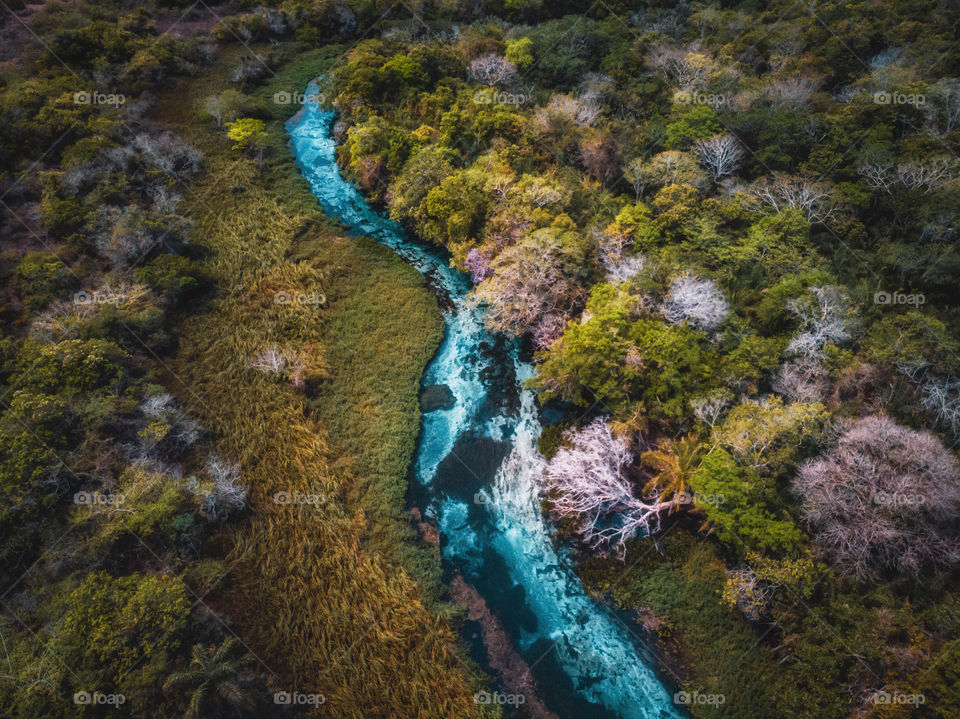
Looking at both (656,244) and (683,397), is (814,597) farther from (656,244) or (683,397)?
(656,244)

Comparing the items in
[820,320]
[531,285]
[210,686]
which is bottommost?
[210,686]

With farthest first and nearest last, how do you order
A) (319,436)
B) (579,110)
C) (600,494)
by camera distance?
(579,110)
(319,436)
(600,494)

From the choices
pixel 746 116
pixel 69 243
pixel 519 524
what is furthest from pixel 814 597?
pixel 69 243

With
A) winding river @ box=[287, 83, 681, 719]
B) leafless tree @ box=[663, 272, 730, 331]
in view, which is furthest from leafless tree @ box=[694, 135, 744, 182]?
winding river @ box=[287, 83, 681, 719]

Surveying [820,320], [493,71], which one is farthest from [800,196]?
[493,71]

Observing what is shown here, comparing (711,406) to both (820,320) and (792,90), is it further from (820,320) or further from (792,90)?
(792,90)

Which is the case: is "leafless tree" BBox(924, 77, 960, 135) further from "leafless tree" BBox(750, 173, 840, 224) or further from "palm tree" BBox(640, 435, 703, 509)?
"palm tree" BBox(640, 435, 703, 509)
